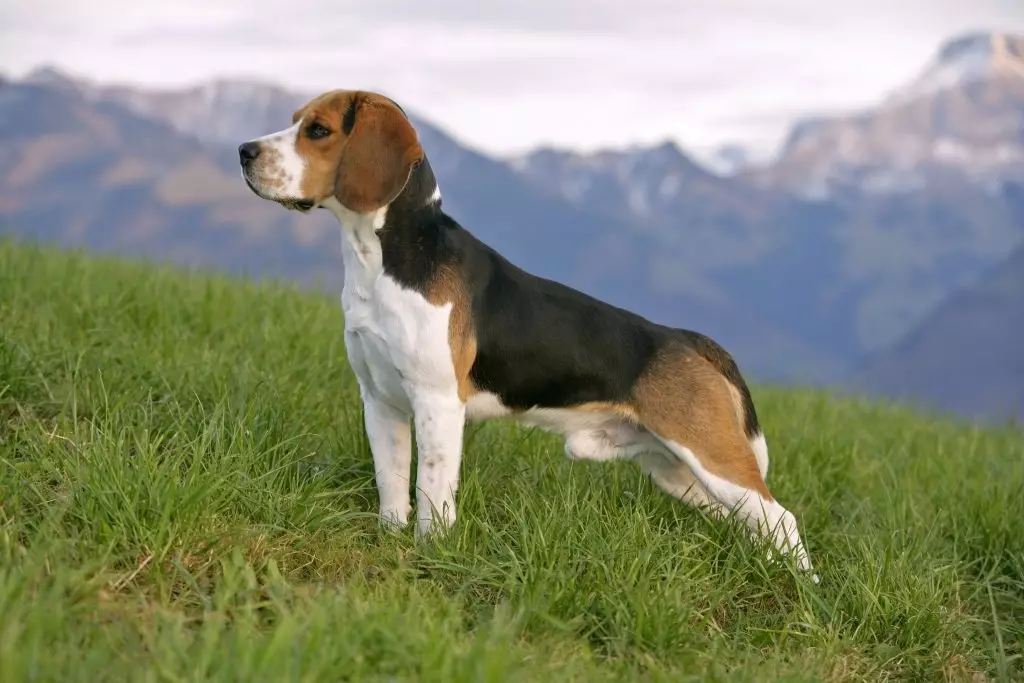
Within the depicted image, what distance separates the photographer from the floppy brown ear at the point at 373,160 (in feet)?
14.1

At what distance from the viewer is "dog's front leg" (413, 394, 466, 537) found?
4.40 m

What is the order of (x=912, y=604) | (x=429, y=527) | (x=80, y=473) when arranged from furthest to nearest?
(x=912, y=604) < (x=429, y=527) < (x=80, y=473)

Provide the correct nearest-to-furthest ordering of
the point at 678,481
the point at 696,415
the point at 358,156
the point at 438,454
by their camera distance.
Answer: the point at 358,156, the point at 438,454, the point at 696,415, the point at 678,481

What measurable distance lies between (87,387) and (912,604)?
13.7ft

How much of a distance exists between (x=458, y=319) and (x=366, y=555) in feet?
3.50

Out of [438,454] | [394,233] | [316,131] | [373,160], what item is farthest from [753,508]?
[316,131]

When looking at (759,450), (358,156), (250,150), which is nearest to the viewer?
(250,150)

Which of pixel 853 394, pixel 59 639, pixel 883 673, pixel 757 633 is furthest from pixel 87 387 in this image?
pixel 853 394

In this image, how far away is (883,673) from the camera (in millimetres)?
4629

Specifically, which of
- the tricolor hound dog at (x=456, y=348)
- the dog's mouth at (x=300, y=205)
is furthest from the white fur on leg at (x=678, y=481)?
the dog's mouth at (x=300, y=205)

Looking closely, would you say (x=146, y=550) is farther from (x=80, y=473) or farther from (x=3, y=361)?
(x=3, y=361)

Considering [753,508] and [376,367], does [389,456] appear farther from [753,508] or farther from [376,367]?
[753,508]

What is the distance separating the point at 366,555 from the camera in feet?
14.8

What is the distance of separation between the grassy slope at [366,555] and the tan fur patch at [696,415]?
1.33 feet
